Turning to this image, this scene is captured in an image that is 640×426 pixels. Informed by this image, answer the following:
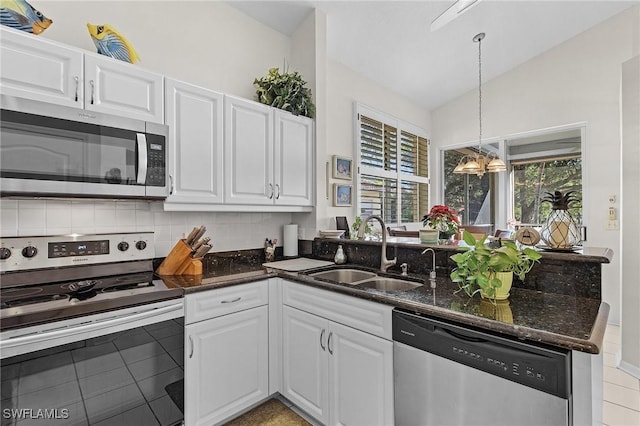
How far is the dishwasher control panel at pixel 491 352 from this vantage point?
3.32 feet

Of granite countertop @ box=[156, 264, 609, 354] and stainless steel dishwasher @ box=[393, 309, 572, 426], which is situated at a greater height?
granite countertop @ box=[156, 264, 609, 354]

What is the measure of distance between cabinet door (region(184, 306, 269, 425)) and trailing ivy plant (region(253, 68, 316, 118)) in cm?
162

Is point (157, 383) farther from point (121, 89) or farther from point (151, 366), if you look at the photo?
point (121, 89)

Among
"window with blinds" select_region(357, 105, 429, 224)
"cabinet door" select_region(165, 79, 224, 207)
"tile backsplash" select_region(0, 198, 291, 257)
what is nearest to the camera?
"tile backsplash" select_region(0, 198, 291, 257)

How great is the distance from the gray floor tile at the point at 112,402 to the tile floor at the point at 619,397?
2.73 m

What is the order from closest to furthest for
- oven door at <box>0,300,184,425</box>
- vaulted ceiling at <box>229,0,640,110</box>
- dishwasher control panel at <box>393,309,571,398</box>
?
1. dishwasher control panel at <box>393,309,571,398</box>
2. oven door at <box>0,300,184,425</box>
3. vaulted ceiling at <box>229,0,640,110</box>

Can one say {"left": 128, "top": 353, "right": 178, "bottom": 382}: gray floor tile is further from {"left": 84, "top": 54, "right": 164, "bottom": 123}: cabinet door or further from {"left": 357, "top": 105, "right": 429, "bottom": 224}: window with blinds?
{"left": 357, "top": 105, "right": 429, "bottom": 224}: window with blinds

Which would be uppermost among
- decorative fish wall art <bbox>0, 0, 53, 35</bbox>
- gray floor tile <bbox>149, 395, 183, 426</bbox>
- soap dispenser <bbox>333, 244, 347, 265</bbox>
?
decorative fish wall art <bbox>0, 0, 53, 35</bbox>

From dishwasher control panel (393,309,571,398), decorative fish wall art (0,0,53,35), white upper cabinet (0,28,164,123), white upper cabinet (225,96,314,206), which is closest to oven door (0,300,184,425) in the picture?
white upper cabinet (225,96,314,206)

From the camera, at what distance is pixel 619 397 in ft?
7.29

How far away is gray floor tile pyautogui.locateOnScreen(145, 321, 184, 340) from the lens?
5.14 feet

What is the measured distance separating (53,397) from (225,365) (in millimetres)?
793

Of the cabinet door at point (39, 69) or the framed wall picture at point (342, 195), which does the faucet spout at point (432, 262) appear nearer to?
the framed wall picture at point (342, 195)

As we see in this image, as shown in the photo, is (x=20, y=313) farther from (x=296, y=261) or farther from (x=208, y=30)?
(x=208, y=30)
